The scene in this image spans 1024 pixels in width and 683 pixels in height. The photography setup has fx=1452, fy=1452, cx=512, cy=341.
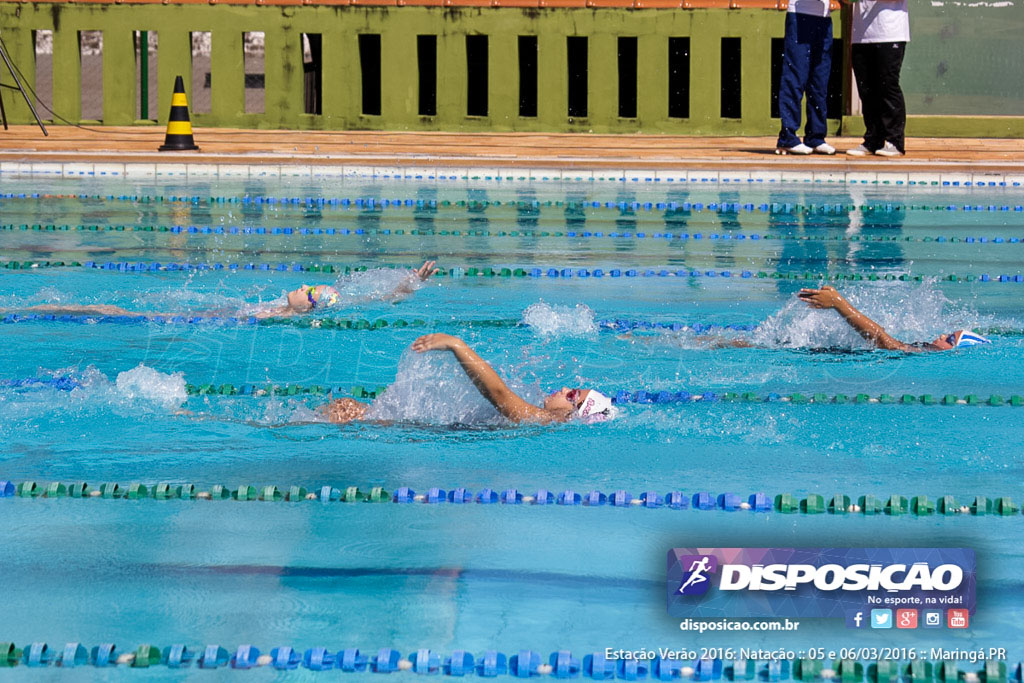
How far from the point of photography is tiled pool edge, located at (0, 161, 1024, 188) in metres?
11.4

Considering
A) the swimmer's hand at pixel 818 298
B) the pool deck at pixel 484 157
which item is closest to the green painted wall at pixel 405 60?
the pool deck at pixel 484 157

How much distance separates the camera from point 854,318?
5.99m

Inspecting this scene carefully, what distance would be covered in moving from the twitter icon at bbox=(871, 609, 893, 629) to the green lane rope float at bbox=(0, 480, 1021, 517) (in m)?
1.04

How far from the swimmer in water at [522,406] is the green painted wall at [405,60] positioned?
10.2m

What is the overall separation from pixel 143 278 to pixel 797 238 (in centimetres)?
414

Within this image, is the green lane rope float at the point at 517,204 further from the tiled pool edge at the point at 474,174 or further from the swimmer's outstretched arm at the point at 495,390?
the swimmer's outstretched arm at the point at 495,390

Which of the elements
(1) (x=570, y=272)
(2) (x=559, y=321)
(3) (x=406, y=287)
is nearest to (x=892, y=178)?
(1) (x=570, y=272)

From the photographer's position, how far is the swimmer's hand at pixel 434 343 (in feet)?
14.3

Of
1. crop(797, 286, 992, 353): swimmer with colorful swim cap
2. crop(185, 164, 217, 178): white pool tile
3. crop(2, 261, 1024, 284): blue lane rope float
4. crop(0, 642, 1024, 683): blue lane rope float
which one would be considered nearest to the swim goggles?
crop(797, 286, 992, 353): swimmer with colorful swim cap

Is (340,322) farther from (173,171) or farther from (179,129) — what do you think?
(179,129)

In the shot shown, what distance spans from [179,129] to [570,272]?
18.1 feet

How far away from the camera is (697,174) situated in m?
11.6

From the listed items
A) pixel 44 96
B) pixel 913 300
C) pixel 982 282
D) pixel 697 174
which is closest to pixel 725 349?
pixel 913 300

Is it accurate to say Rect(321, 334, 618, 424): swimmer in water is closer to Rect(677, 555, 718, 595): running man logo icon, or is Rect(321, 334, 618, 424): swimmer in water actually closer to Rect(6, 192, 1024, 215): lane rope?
Rect(677, 555, 718, 595): running man logo icon
